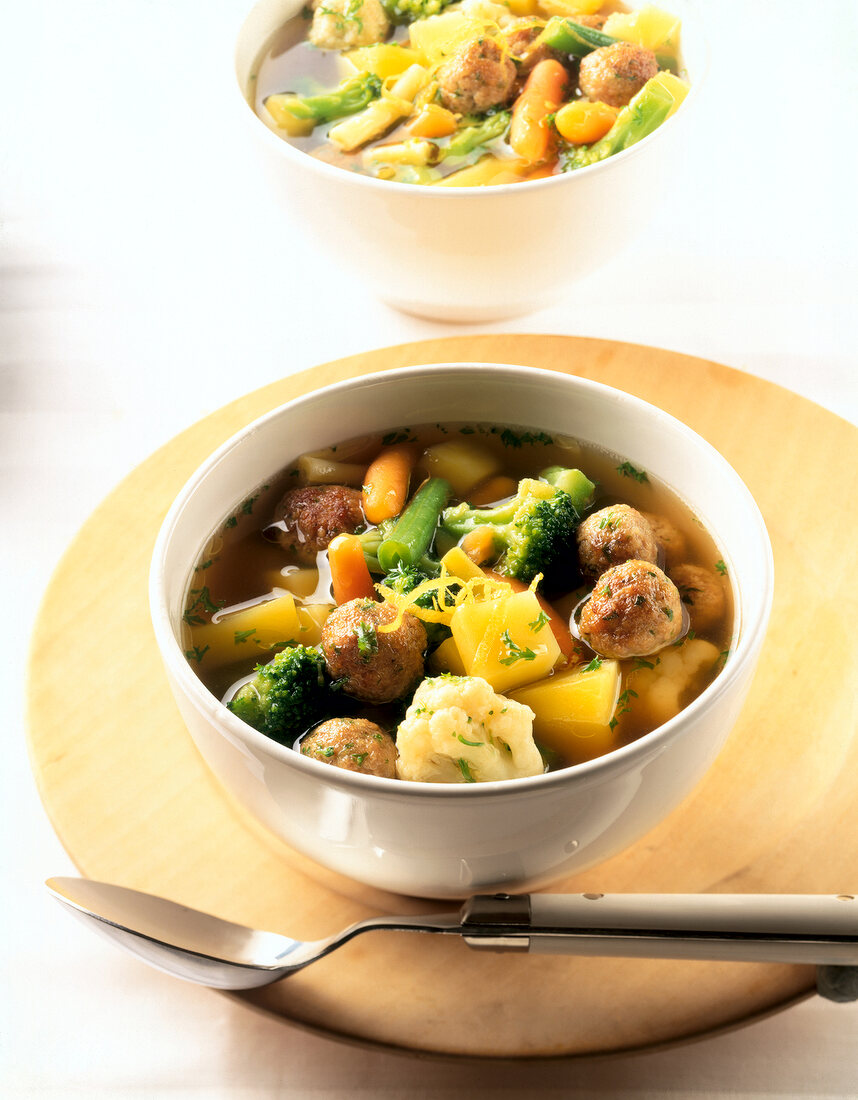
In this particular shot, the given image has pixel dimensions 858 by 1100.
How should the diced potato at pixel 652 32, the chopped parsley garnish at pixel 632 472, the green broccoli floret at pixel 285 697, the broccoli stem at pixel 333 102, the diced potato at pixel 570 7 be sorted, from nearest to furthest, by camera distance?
the green broccoli floret at pixel 285 697
the chopped parsley garnish at pixel 632 472
the broccoli stem at pixel 333 102
the diced potato at pixel 652 32
the diced potato at pixel 570 7

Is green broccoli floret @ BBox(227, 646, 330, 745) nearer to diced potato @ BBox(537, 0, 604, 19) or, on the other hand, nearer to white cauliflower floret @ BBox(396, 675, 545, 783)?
white cauliflower floret @ BBox(396, 675, 545, 783)

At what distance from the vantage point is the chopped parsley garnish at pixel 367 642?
142 centimetres

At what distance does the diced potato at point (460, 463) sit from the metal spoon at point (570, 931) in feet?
2.24

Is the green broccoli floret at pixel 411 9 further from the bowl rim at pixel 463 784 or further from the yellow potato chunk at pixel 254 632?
the yellow potato chunk at pixel 254 632

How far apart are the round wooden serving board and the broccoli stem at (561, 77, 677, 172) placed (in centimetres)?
53

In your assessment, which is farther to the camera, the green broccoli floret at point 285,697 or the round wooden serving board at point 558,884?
the green broccoli floret at point 285,697

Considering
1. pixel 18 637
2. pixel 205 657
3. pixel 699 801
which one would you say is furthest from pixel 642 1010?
pixel 18 637

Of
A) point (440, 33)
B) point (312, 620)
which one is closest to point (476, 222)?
point (440, 33)

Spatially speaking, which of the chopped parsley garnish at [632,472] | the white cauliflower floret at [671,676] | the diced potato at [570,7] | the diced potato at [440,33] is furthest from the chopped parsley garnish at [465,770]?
the diced potato at [570,7]

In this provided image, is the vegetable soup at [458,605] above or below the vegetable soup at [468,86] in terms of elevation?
below

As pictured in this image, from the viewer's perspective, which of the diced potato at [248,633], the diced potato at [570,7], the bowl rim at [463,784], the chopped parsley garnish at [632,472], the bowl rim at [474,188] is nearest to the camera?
the bowl rim at [463,784]

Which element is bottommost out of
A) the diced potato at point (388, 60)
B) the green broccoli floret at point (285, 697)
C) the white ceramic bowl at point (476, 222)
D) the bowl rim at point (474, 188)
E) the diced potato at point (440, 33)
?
the green broccoli floret at point (285, 697)

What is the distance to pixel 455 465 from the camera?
176 cm

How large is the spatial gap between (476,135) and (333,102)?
35cm
